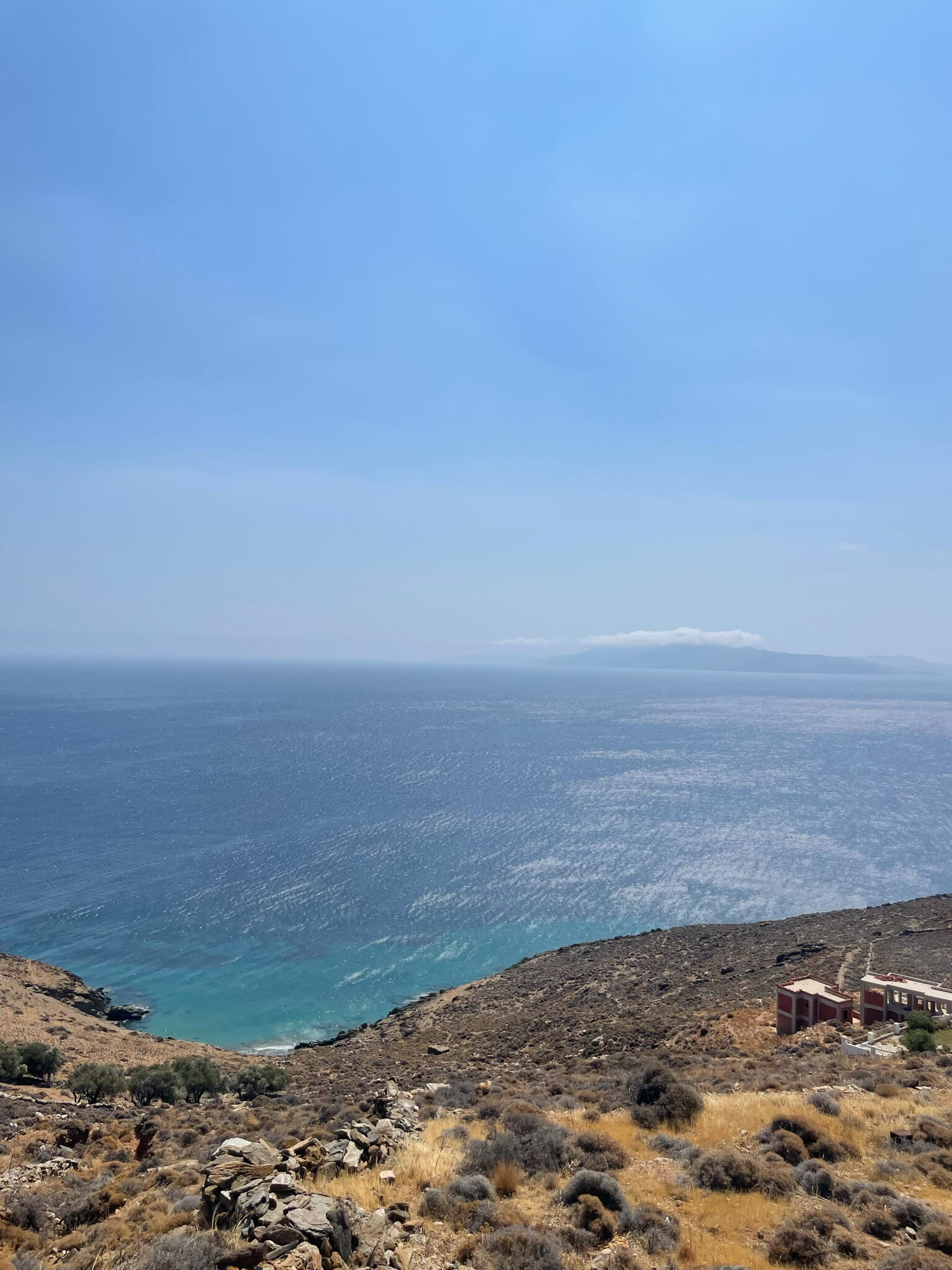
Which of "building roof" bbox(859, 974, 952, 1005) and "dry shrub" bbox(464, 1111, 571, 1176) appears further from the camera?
"building roof" bbox(859, 974, 952, 1005)

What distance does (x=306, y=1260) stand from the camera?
8.51 metres

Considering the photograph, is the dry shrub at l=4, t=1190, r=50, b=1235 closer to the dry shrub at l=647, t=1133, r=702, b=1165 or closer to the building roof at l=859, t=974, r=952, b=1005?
the dry shrub at l=647, t=1133, r=702, b=1165

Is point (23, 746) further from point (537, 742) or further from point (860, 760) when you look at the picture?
point (860, 760)

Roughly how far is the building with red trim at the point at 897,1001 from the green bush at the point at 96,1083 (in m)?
28.9

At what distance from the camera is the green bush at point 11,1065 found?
983 inches

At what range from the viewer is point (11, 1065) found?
2512cm

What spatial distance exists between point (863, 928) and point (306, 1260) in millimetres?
44764

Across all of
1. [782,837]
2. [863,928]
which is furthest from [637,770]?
[863,928]

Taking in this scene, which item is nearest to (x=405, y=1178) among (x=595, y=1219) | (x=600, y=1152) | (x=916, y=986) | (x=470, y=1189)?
(x=470, y=1189)

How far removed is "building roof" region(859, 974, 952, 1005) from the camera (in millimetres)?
26234

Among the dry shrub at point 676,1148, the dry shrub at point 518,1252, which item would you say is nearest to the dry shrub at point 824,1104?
the dry shrub at point 676,1148

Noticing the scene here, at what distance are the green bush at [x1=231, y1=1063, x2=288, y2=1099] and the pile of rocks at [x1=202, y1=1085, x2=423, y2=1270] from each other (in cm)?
1528

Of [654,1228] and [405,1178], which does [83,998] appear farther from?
[654,1228]

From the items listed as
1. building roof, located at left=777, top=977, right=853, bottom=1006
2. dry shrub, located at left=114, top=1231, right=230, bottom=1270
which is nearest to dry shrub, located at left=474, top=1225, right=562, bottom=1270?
dry shrub, located at left=114, top=1231, right=230, bottom=1270
